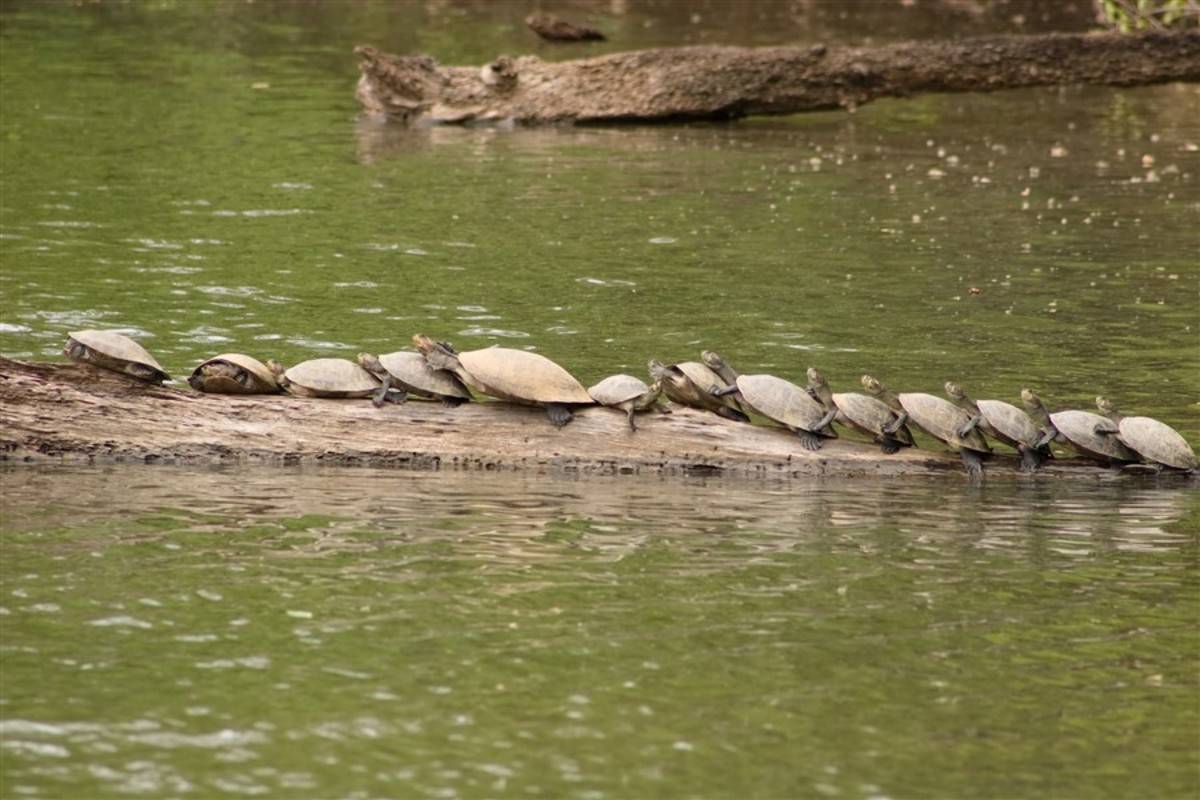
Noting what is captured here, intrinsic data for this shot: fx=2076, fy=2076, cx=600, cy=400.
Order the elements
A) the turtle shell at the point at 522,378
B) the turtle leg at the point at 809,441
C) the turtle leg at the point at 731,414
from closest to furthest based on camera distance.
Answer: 1. the turtle shell at the point at 522,378
2. the turtle leg at the point at 809,441
3. the turtle leg at the point at 731,414

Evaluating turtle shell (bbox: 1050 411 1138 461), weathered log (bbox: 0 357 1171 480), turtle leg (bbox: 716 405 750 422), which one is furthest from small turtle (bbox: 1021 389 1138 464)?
turtle leg (bbox: 716 405 750 422)

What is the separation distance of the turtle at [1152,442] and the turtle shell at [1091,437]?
2 centimetres

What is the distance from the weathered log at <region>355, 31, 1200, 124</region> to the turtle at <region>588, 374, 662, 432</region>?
13618 mm

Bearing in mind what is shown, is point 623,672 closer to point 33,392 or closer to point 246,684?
point 246,684

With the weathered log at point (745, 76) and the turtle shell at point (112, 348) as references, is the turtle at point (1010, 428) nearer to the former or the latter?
the turtle shell at point (112, 348)

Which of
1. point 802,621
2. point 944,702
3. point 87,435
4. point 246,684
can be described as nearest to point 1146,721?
point 944,702

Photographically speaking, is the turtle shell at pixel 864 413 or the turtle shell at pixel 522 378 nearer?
the turtle shell at pixel 522 378

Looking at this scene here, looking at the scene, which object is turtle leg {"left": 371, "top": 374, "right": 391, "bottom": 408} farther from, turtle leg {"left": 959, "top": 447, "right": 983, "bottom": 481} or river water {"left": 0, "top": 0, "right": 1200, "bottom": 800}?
turtle leg {"left": 959, "top": 447, "right": 983, "bottom": 481}

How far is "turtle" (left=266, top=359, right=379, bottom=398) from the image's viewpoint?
10398mm

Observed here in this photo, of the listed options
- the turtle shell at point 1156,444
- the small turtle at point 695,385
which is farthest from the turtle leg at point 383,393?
the turtle shell at point 1156,444

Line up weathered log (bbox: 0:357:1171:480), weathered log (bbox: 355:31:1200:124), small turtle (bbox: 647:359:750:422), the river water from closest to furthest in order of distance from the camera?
the river water, weathered log (bbox: 0:357:1171:480), small turtle (bbox: 647:359:750:422), weathered log (bbox: 355:31:1200:124)

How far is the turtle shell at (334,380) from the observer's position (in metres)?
10.4

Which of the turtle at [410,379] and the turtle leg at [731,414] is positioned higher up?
the turtle at [410,379]

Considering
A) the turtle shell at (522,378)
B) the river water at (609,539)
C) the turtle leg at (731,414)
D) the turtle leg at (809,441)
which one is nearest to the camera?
the river water at (609,539)
